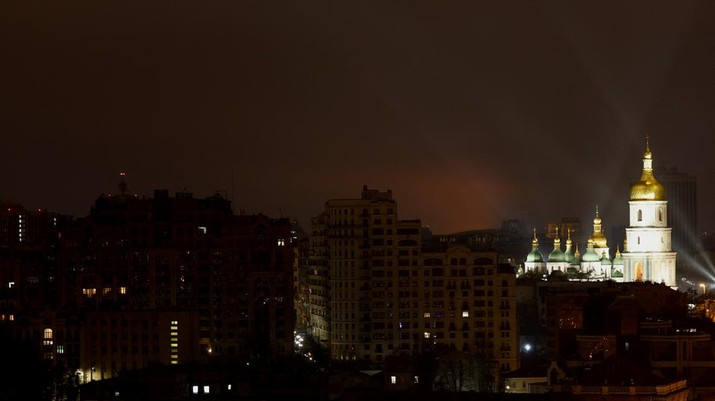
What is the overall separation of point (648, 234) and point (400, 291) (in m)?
19.8

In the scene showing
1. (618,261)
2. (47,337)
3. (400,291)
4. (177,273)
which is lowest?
(47,337)

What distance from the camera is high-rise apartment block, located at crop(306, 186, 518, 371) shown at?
62.2m

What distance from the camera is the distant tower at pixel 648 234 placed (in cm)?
8012

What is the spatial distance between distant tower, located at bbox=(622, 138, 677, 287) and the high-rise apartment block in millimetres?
16946

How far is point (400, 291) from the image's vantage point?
6384 centimetres

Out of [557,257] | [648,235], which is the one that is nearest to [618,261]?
[648,235]

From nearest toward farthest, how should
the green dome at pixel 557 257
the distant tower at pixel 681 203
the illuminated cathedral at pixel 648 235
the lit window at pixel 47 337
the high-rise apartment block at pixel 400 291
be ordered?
the lit window at pixel 47 337 → the high-rise apartment block at pixel 400 291 → the illuminated cathedral at pixel 648 235 → the green dome at pixel 557 257 → the distant tower at pixel 681 203

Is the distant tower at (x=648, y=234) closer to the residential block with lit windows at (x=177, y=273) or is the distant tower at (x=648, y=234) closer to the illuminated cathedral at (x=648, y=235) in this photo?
the illuminated cathedral at (x=648, y=235)

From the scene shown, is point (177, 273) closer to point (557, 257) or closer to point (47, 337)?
point (47, 337)

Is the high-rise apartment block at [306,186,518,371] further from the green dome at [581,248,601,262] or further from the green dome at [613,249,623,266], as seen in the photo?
the green dome at [581,248,601,262]

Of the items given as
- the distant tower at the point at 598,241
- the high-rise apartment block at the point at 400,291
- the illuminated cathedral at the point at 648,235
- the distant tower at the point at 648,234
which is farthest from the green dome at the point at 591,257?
the high-rise apartment block at the point at 400,291

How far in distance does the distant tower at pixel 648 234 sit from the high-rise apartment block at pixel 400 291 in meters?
16.9

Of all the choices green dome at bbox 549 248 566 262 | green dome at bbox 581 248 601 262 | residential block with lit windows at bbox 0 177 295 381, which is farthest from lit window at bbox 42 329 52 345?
green dome at bbox 549 248 566 262

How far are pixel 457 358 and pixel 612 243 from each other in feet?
254
